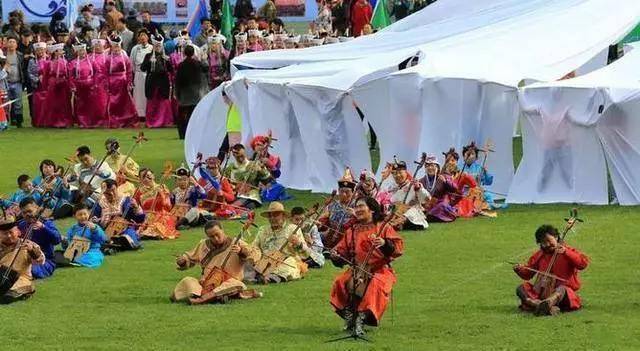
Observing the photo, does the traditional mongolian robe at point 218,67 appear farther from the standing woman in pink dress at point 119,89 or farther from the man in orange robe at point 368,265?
the man in orange robe at point 368,265

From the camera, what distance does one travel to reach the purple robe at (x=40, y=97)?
30.4m

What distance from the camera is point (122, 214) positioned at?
1711cm

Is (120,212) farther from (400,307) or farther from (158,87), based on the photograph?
(158,87)

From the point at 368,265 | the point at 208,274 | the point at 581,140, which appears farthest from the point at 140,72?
the point at 368,265

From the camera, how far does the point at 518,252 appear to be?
15680mm

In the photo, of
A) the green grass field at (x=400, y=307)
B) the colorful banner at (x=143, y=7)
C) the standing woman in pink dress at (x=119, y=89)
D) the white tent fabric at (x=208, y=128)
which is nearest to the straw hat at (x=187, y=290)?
the green grass field at (x=400, y=307)

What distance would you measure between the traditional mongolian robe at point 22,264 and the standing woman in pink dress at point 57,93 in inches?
646

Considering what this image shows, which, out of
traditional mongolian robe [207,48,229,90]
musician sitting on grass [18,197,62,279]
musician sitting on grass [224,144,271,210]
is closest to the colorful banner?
traditional mongolian robe [207,48,229,90]

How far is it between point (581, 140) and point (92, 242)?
256 inches

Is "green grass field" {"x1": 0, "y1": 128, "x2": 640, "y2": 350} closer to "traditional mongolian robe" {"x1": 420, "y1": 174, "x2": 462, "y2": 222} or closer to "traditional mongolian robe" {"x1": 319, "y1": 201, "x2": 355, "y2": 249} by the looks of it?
"traditional mongolian robe" {"x1": 420, "y1": 174, "x2": 462, "y2": 222}

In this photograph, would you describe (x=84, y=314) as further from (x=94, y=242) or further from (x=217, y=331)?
(x=94, y=242)

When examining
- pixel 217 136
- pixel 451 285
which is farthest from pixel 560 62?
pixel 451 285

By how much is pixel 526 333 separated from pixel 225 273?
Answer: 2.98 m

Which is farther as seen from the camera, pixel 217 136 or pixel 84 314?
pixel 217 136
